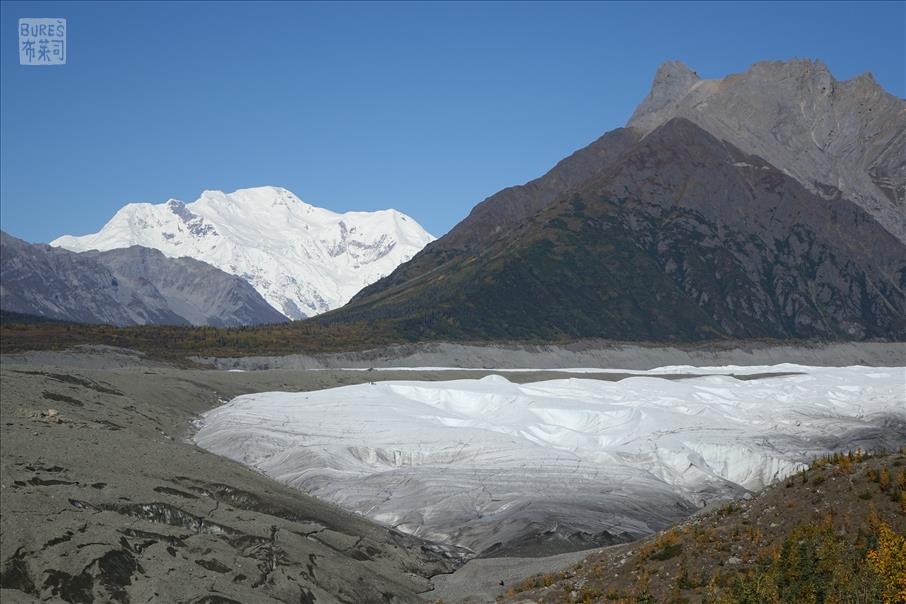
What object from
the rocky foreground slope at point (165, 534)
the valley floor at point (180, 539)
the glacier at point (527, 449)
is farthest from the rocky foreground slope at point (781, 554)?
the glacier at point (527, 449)

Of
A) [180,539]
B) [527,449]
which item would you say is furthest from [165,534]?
[527,449]

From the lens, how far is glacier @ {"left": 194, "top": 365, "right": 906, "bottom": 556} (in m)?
48.2

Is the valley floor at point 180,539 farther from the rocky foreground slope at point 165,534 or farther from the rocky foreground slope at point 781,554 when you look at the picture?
the rocky foreground slope at point 781,554

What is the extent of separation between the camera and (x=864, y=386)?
359 ft

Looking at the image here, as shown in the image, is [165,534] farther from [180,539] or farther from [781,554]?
[781,554]

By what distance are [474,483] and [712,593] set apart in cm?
→ 2862

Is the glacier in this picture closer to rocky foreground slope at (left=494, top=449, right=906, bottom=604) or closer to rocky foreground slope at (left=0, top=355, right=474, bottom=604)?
rocky foreground slope at (left=0, top=355, right=474, bottom=604)

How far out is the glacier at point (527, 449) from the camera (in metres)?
48.2

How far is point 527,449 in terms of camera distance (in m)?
61.4

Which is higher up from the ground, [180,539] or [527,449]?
[180,539]

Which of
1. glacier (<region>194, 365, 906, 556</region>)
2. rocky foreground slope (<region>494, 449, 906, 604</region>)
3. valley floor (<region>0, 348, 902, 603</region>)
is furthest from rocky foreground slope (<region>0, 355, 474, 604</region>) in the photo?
rocky foreground slope (<region>494, 449, 906, 604</region>)

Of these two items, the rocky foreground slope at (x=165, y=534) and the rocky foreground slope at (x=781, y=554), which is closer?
the rocky foreground slope at (x=781, y=554)

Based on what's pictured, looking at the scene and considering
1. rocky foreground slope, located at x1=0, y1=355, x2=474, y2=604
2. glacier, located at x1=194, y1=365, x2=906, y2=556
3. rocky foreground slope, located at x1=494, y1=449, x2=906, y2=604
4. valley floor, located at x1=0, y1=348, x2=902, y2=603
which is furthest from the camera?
glacier, located at x1=194, y1=365, x2=906, y2=556

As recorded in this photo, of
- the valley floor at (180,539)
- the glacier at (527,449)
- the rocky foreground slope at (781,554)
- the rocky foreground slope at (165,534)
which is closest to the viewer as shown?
the rocky foreground slope at (781,554)
